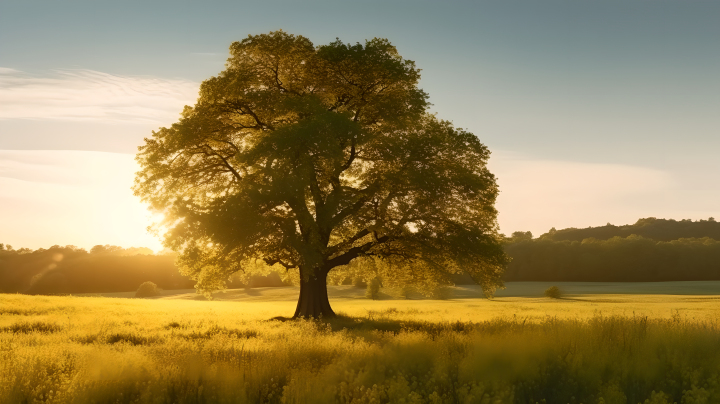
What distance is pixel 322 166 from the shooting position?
22.9 m

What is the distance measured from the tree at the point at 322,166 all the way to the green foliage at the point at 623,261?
78906 mm

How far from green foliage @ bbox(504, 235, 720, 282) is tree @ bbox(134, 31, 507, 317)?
78906 mm

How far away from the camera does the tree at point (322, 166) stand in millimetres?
21250

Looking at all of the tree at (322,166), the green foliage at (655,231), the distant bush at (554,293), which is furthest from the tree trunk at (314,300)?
the green foliage at (655,231)

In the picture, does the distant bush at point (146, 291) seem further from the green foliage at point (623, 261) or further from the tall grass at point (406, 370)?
the tall grass at point (406, 370)

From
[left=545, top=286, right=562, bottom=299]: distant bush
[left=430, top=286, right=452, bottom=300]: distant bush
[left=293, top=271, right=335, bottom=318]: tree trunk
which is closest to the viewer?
[left=293, top=271, right=335, bottom=318]: tree trunk

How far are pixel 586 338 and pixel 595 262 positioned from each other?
9803 cm

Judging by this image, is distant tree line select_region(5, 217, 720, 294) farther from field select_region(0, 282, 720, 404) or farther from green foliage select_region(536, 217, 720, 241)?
field select_region(0, 282, 720, 404)

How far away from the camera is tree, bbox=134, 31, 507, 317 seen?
69.7 feet

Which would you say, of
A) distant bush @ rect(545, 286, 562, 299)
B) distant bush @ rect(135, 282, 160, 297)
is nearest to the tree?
distant bush @ rect(545, 286, 562, 299)

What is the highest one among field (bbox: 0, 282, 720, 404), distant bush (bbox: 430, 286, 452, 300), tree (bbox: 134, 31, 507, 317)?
tree (bbox: 134, 31, 507, 317)

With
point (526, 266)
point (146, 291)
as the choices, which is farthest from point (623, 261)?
point (146, 291)

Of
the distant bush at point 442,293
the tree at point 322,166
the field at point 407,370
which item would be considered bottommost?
the distant bush at point 442,293

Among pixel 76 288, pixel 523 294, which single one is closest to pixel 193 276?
pixel 523 294
